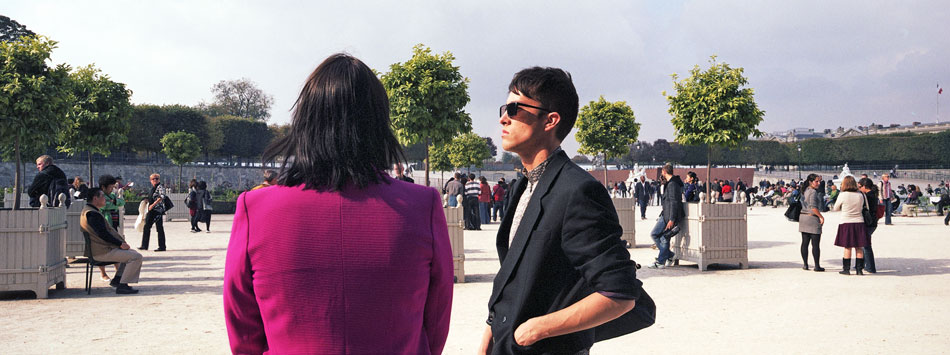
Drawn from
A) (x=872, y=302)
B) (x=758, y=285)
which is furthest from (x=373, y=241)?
(x=758, y=285)

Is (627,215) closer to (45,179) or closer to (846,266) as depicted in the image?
(846,266)

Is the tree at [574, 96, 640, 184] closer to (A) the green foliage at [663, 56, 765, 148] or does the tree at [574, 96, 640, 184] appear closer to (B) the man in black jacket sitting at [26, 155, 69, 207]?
(A) the green foliage at [663, 56, 765, 148]

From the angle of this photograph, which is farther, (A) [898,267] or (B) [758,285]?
(A) [898,267]

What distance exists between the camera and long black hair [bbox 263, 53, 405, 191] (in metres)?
1.71

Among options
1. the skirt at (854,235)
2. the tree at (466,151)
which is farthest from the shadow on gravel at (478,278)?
the tree at (466,151)

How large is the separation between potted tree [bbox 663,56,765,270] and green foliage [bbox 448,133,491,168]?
51.4 m

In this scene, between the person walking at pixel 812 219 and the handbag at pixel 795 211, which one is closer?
the person walking at pixel 812 219

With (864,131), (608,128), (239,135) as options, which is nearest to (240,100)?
(239,135)

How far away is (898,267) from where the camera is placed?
1162 centimetres

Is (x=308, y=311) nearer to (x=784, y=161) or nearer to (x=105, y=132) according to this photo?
(x=105, y=132)

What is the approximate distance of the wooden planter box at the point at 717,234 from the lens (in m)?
11.3

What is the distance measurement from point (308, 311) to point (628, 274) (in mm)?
975

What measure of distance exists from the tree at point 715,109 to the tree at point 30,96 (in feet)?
37.4

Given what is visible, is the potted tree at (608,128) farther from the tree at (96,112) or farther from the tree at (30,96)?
the tree at (30,96)
